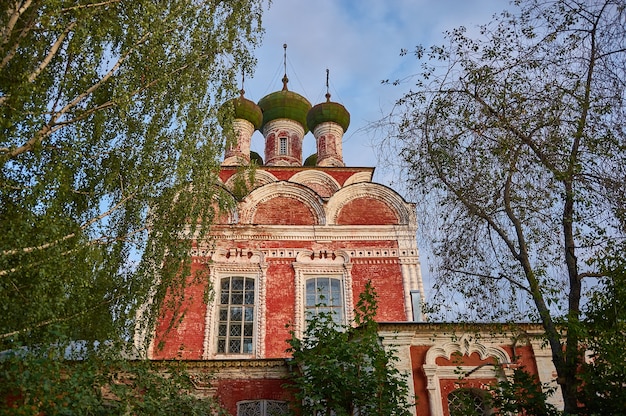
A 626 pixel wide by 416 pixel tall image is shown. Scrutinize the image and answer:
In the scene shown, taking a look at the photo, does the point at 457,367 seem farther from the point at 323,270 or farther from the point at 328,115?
the point at 328,115

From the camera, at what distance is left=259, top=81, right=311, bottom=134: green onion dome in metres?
15.1

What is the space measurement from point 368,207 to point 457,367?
4.83 m

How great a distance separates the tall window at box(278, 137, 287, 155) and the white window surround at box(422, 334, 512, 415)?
339 inches

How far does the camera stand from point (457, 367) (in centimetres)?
661

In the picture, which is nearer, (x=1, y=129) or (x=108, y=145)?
(x=1, y=129)

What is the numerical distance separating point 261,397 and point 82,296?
3.03m

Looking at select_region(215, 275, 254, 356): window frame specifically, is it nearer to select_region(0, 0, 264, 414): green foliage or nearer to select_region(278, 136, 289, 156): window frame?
select_region(0, 0, 264, 414): green foliage

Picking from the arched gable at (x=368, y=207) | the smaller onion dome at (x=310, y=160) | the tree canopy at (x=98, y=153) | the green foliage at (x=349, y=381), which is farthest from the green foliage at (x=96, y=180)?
the smaller onion dome at (x=310, y=160)

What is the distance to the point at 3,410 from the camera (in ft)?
15.7

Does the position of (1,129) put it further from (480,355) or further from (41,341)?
(480,355)

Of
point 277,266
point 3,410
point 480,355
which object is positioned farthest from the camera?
point 277,266

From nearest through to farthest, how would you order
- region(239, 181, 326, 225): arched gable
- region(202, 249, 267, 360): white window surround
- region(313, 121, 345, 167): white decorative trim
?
1. region(202, 249, 267, 360): white window surround
2. region(239, 181, 326, 225): arched gable
3. region(313, 121, 345, 167): white decorative trim

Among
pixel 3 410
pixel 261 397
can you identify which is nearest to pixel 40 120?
pixel 3 410

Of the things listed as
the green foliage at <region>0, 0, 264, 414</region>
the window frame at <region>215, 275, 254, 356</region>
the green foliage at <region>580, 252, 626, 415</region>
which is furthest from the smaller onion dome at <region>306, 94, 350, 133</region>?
the green foliage at <region>580, 252, 626, 415</region>
